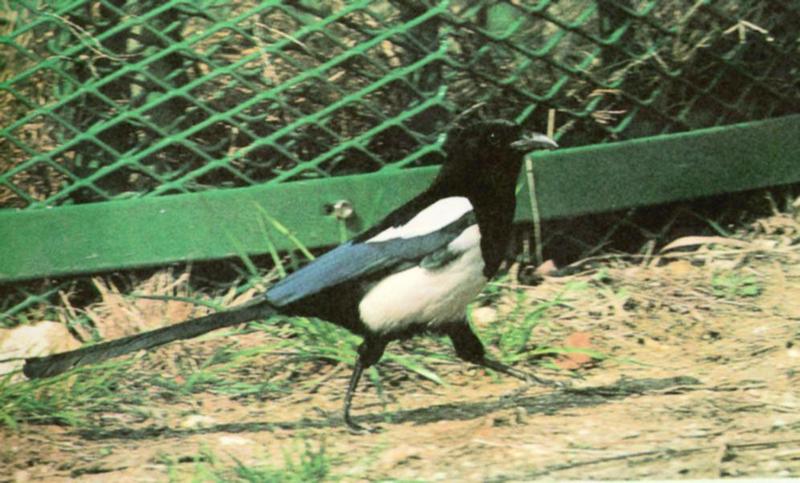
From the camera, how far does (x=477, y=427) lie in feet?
7.27

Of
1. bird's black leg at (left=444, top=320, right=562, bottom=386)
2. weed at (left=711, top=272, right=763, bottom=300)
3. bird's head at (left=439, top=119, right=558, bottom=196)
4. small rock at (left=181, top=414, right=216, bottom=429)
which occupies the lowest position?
small rock at (left=181, top=414, right=216, bottom=429)

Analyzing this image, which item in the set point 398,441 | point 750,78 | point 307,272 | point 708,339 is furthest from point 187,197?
point 750,78

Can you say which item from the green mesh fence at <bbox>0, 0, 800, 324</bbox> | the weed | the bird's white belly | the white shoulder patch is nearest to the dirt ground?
the weed

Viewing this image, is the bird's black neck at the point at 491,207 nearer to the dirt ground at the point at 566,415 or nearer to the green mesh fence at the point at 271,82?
the dirt ground at the point at 566,415

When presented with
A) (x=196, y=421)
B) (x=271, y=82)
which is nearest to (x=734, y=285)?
(x=271, y=82)

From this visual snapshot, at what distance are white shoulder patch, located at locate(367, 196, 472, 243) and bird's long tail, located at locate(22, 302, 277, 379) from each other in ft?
0.72

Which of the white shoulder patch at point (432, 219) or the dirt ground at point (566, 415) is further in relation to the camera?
the white shoulder patch at point (432, 219)

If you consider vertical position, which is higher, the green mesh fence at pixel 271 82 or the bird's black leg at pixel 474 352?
the green mesh fence at pixel 271 82

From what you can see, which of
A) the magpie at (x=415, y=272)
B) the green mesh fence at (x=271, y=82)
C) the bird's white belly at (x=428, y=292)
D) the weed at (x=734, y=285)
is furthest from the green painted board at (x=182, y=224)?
the weed at (x=734, y=285)

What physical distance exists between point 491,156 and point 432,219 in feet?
0.48

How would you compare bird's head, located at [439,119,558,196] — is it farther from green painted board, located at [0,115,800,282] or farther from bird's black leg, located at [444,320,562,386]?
green painted board, located at [0,115,800,282]

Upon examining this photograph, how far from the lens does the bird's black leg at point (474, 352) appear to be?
2.37m

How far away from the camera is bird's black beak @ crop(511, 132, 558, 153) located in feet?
7.58

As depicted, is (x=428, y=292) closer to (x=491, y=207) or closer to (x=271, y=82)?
(x=491, y=207)
